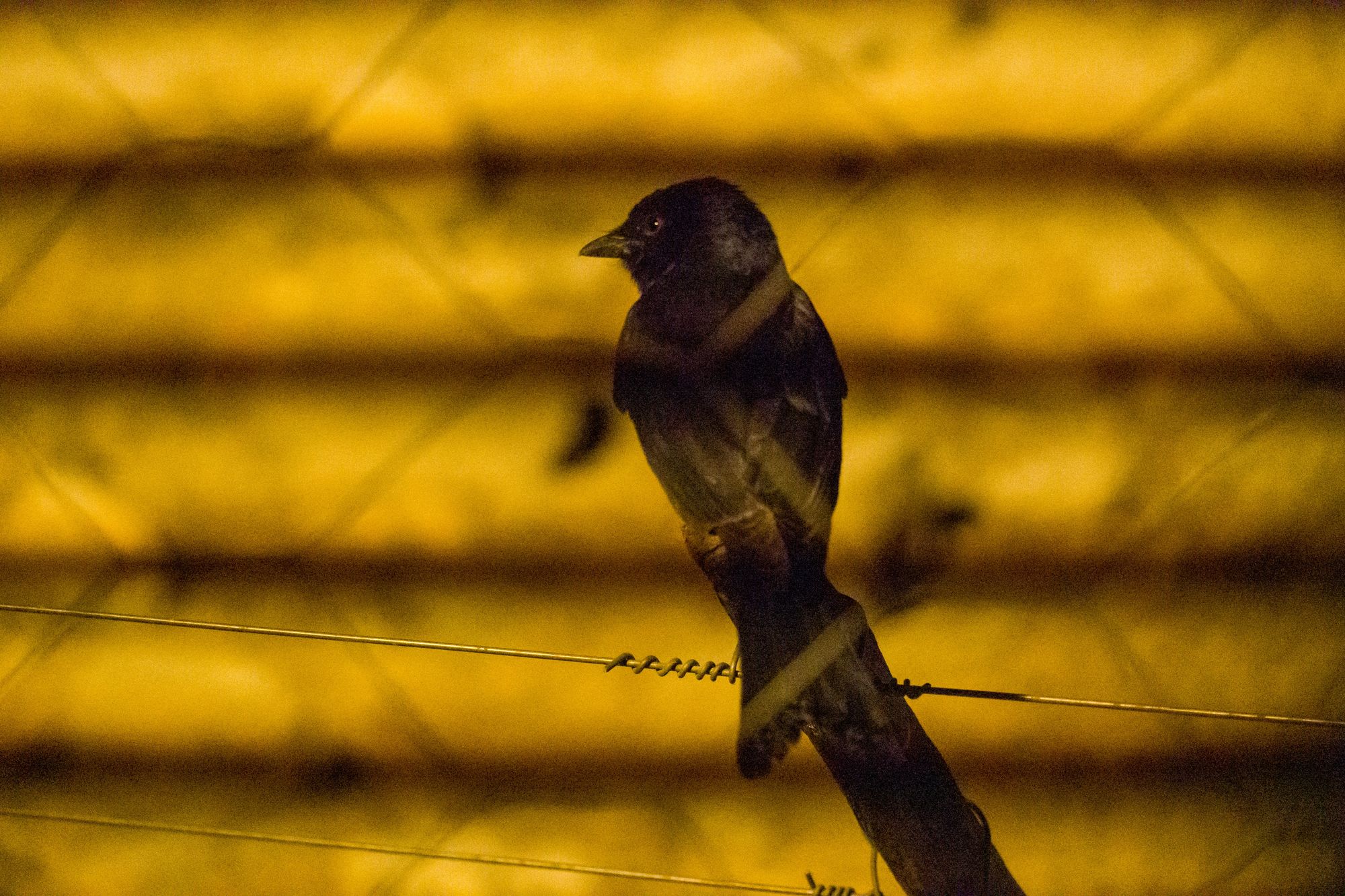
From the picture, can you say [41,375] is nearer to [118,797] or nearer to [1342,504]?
[118,797]

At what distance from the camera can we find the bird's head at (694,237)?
729 mm

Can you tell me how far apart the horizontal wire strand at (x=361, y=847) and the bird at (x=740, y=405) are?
162mm

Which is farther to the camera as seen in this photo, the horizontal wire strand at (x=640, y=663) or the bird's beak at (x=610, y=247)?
the bird's beak at (x=610, y=247)

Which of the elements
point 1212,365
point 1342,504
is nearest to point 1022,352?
point 1212,365

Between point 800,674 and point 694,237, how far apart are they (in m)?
0.36

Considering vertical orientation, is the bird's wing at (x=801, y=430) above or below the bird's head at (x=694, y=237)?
below

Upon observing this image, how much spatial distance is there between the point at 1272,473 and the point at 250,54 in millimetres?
932

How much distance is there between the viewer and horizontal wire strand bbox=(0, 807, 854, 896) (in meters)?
0.77

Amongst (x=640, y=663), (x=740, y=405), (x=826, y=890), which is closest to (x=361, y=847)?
(x=640, y=663)

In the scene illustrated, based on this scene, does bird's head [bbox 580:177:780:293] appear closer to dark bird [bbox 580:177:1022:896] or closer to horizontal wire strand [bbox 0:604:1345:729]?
dark bird [bbox 580:177:1022:896]

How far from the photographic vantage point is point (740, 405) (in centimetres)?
71

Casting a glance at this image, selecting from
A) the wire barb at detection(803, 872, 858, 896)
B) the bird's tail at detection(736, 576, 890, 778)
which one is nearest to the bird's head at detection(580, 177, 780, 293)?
the bird's tail at detection(736, 576, 890, 778)

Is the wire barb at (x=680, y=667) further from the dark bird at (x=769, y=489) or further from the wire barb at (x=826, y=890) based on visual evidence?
the wire barb at (x=826, y=890)

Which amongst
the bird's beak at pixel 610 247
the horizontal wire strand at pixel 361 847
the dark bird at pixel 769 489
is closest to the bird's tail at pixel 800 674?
the dark bird at pixel 769 489
